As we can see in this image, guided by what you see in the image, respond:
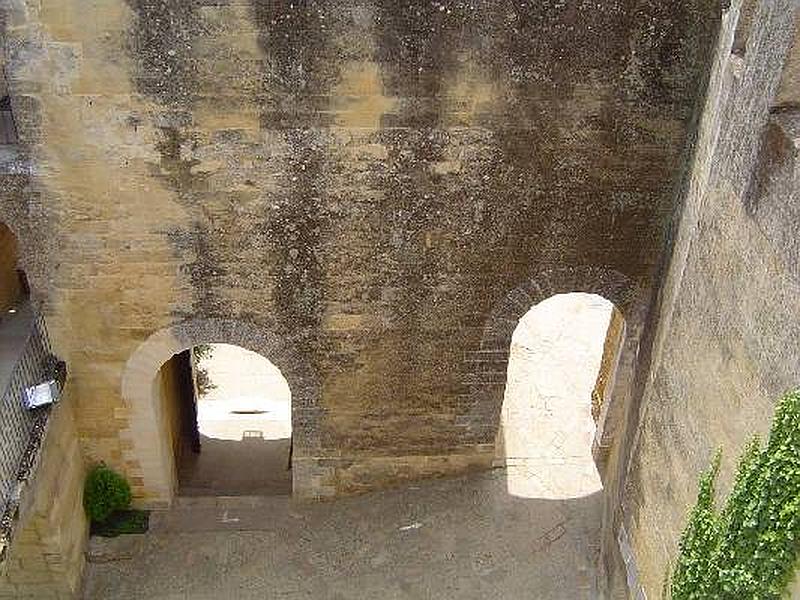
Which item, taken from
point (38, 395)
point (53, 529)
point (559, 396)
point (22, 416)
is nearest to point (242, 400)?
point (559, 396)

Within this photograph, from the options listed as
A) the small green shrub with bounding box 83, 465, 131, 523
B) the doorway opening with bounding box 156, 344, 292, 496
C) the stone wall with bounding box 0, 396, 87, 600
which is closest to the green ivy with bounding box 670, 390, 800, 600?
the doorway opening with bounding box 156, 344, 292, 496

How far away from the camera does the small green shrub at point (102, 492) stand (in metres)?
9.87

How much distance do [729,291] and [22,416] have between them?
6303 mm

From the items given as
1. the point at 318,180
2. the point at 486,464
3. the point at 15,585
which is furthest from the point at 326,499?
the point at 318,180

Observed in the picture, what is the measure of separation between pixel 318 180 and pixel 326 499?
161 inches

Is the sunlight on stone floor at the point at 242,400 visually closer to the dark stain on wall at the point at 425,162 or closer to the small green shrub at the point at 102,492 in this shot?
the small green shrub at the point at 102,492

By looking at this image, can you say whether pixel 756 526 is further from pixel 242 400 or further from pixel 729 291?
pixel 242 400

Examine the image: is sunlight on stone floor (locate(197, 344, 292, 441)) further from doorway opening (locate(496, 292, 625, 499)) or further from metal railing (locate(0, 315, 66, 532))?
metal railing (locate(0, 315, 66, 532))

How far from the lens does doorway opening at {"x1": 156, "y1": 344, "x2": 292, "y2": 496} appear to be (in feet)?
36.3

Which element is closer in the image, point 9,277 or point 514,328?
point 514,328

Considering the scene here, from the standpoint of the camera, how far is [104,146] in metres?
7.96

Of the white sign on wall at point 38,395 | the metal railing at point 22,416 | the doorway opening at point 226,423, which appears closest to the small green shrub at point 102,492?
the doorway opening at point 226,423

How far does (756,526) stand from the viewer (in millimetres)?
5887

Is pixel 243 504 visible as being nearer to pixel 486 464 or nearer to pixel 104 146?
pixel 486 464
